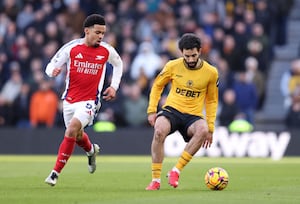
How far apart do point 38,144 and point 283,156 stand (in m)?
6.25

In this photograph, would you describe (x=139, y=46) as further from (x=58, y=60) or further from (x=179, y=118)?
(x=179, y=118)

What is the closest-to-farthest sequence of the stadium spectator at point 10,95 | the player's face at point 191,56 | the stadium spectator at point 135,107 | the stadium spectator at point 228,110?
the player's face at point 191,56
the stadium spectator at point 228,110
the stadium spectator at point 135,107
the stadium spectator at point 10,95

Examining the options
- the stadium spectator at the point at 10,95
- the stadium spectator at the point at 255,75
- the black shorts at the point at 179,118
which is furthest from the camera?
the stadium spectator at the point at 10,95

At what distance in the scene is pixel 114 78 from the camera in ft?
51.7

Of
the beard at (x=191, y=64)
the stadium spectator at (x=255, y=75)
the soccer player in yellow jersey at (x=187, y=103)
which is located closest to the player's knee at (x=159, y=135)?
the soccer player in yellow jersey at (x=187, y=103)

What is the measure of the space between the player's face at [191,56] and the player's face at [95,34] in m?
1.39

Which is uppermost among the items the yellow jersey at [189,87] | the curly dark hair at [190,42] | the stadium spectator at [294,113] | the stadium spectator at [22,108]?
the curly dark hair at [190,42]

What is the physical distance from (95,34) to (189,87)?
1.62 m

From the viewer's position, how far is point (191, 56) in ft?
47.3

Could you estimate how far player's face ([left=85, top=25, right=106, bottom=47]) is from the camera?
15.1m

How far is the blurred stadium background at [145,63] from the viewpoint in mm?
26734

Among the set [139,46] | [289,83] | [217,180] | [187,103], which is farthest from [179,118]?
[139,46]

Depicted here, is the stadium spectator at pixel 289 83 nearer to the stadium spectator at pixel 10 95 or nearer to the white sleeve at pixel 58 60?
the stadium spectator at pixel 10 95

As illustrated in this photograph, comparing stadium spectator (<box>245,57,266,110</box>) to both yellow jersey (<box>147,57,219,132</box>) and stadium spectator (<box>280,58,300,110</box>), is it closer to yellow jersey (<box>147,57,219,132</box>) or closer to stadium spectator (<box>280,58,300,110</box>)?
stadium spectator (<box>280,58,300,110</box>)
